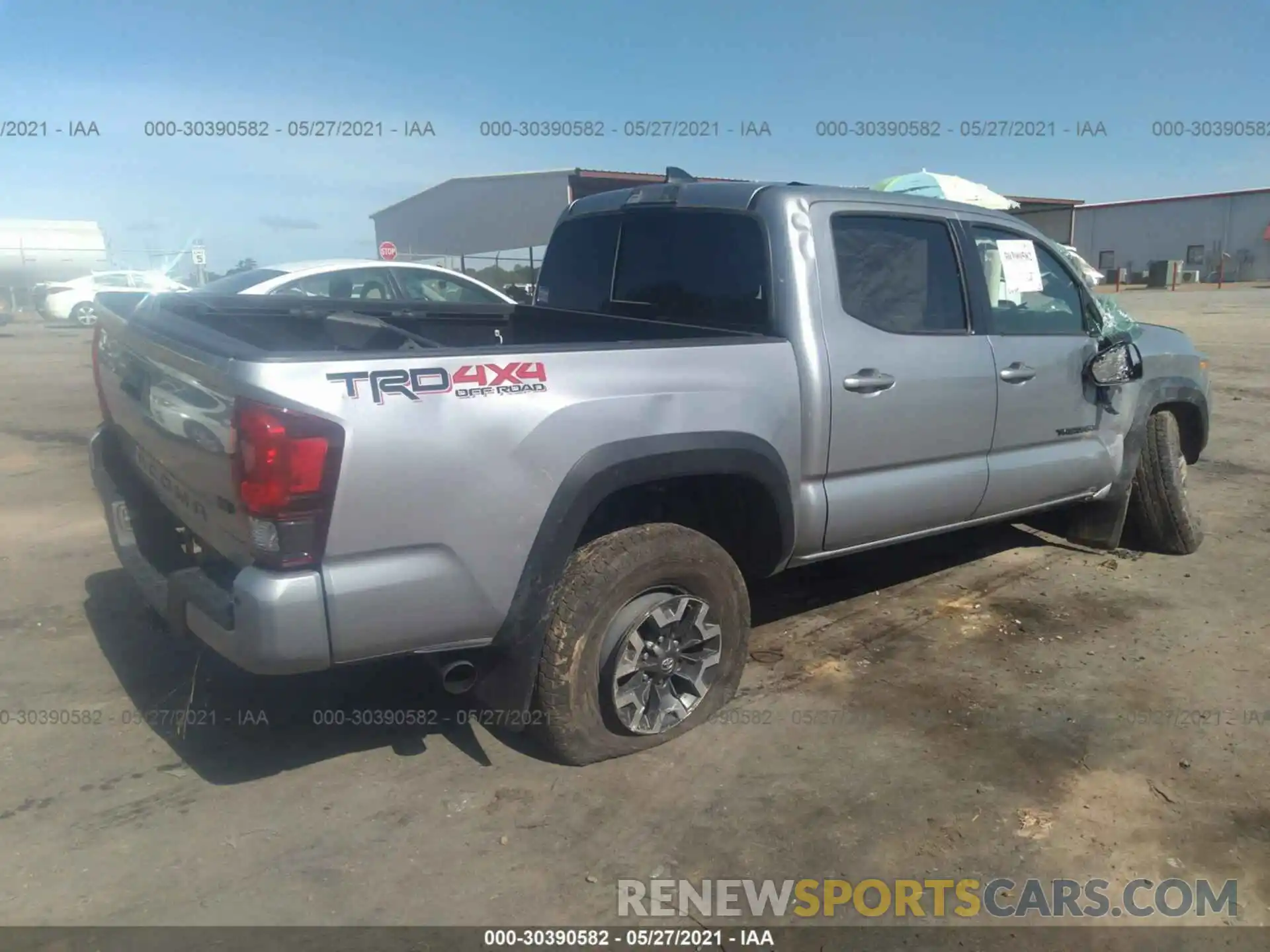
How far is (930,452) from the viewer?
12.6ft

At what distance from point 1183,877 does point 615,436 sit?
2.05 m

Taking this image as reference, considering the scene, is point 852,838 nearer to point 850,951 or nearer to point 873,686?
point 850,951

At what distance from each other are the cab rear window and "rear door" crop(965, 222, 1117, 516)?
1.16 metres

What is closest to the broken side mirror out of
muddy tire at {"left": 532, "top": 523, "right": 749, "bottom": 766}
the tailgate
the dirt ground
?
the dirt ground

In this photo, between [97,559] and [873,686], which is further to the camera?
[97,559]

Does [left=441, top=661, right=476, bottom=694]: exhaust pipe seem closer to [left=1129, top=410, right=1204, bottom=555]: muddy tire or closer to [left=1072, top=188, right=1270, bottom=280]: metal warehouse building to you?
[left=1129, top=410, right=1204, bottom=555]: muddy tire

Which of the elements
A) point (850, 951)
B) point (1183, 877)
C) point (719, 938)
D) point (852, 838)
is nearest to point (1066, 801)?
point (1183, 877)

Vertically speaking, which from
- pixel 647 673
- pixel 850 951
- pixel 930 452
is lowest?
pixel 850 951

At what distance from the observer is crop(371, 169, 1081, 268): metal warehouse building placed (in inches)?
745

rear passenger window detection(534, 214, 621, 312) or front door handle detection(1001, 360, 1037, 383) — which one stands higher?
rear passenger window detection(534, 214, 621, 312)

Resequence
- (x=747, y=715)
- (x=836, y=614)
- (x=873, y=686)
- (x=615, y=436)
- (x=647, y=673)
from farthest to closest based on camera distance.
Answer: (x=836, y=614), (x=873, y=686), (x=747, y=715), (x=647, y=673), (x=615, y=436)

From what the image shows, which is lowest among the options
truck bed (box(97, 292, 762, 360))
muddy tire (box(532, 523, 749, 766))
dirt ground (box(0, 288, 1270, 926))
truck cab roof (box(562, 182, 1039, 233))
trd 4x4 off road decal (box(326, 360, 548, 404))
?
dirt ground (box(0, 288, 1270, 926))

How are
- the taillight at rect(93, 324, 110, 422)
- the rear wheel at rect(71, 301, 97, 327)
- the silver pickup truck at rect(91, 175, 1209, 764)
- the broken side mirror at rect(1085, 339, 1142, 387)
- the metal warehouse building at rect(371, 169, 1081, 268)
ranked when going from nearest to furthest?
the silver pickup truck at rect(91, 175, 1209, 764) → the taillight at rect(93, 324, 110, 422) → the broken side mirror at rect(1085, 339, 1142, 387) → the metal warehouse building at rect(371, 169, 1081, 268) → the rear wheel at rect(71, 301, 97, 327)

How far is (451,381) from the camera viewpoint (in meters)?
2.52
